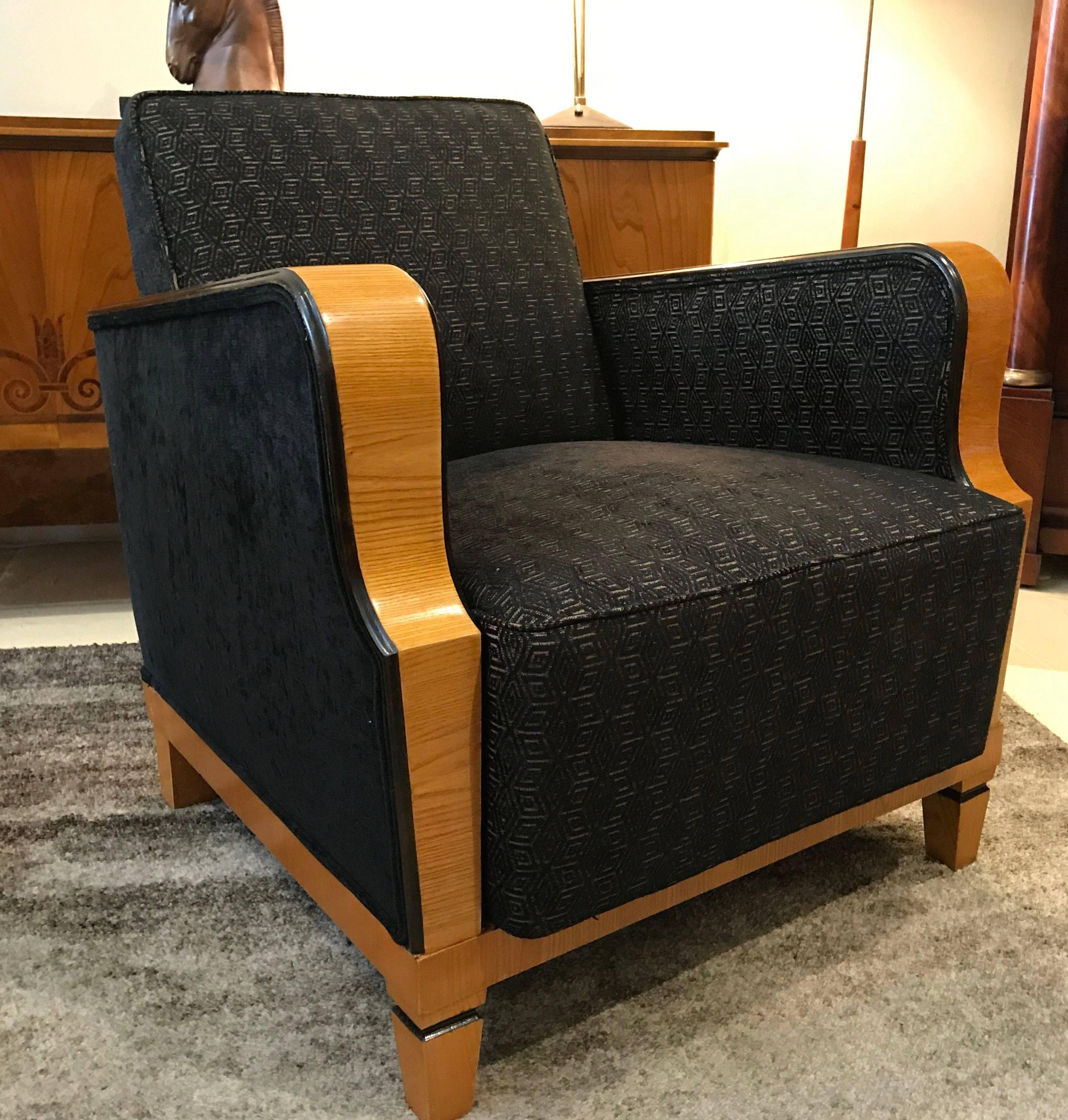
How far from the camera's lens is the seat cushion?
66 cm

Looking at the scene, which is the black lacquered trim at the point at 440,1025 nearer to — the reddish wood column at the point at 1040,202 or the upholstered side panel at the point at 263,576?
the upholstered side panel at the point at 263,576

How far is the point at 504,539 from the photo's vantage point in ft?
2.46

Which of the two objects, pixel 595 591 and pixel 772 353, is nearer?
pixel 595 591

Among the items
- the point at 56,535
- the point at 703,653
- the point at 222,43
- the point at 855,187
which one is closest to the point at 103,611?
the point at 56,535

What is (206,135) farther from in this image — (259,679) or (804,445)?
(804,445)

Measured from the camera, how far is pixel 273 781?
32.5 inches

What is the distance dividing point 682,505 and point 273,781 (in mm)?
405

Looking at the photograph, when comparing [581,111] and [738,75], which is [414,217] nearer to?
[581,111]

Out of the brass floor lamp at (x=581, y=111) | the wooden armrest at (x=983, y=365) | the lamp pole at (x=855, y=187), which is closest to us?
the wooden armrest at (x=983, y=365)

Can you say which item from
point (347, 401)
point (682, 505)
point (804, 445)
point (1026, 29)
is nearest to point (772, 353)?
point (804, 445)

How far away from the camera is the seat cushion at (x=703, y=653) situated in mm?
660

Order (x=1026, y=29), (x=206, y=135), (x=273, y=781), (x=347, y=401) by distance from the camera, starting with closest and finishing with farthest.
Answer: (x=347, y=401) → (x=273, y=781) → (x=206, y=135) → (x=1026, y=29)

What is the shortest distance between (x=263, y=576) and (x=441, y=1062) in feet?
1.22

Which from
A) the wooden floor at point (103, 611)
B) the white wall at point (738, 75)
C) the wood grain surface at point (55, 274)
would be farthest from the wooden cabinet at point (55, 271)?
the white wall at point (738, 75)
